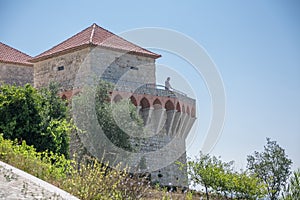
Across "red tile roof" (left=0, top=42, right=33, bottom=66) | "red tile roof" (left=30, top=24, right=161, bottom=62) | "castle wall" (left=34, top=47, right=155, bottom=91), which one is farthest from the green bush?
"red tile roof" (left=0, top=42, right=33, bottom=66)

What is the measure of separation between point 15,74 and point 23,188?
63.5 ft

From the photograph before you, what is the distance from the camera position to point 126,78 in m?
25.1

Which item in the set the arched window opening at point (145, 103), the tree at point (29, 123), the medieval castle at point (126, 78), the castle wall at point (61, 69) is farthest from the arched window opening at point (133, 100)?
the tree at point (29, 123)

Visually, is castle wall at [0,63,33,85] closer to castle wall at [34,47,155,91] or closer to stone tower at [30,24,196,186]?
stone tower at [30,24,196,186]

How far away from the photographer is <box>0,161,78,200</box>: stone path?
8.11m

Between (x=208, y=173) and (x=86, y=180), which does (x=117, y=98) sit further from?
(x=86, y=180)

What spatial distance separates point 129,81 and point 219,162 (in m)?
8.73

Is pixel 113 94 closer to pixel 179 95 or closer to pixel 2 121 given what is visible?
pixel 179 95

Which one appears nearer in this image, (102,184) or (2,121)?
(102,184)

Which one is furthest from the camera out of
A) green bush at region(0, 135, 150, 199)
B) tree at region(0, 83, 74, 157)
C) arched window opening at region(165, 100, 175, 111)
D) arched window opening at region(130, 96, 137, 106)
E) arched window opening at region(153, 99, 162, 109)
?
arched window opening at region(165, 100, 175, 111)

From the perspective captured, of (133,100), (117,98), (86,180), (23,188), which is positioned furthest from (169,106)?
(23,188)

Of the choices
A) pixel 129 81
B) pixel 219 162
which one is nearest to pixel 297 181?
pixel 219 162

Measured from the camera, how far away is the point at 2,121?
15758 millimetres

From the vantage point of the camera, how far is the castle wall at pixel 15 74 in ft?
87.1
